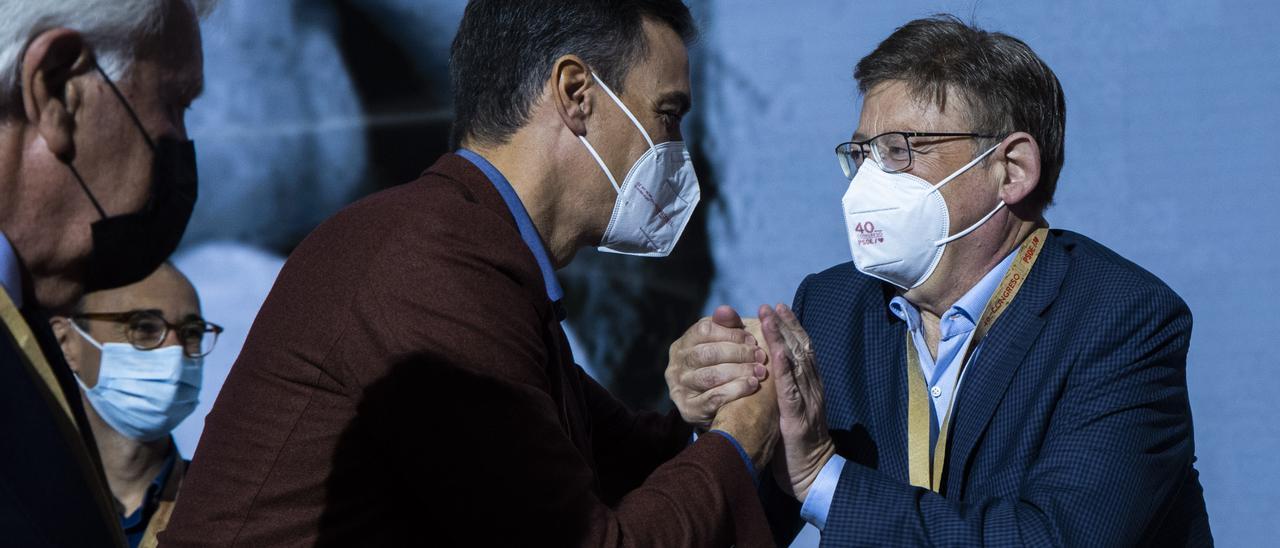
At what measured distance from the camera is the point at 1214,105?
3.14 metres

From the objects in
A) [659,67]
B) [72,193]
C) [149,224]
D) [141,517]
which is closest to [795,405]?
[659,67]

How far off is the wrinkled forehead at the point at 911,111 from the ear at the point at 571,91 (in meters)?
0.71

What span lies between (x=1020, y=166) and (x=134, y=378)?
2.70 metres

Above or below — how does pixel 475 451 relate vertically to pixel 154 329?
above

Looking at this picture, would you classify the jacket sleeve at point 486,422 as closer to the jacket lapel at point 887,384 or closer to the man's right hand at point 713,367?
the man's right hand at point 713,367

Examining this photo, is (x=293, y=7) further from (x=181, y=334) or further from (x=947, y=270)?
(x=947, y=270)

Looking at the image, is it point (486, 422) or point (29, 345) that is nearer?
point (29, 345)

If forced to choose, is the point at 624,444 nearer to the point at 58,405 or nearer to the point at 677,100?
the point at 677,100

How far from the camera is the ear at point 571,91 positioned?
210 centimetres

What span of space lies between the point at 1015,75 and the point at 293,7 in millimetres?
2580

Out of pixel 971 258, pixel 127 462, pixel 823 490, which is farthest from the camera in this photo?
pixel 127 462

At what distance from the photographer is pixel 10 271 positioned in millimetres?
1207

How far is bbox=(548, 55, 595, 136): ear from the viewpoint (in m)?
2.10

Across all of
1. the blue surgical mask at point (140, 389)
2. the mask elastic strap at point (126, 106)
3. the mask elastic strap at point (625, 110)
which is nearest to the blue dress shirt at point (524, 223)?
the mask elastic strap at point (625, 110)
